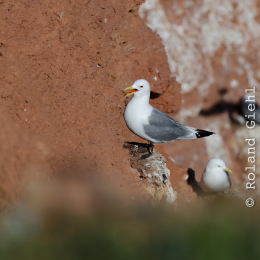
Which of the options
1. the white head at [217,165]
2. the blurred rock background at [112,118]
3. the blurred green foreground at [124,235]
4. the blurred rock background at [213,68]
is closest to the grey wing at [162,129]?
the blurred rock background at [112,118]

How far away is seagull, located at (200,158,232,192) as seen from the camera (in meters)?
6.69

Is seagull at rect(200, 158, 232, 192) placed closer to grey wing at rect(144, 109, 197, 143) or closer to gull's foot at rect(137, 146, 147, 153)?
grey wing at rect(144, 109, 197, 143)

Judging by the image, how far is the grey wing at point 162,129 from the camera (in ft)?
16.6

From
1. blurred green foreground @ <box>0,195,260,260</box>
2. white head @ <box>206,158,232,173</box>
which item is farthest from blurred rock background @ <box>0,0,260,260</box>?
white head @ <box>206,158,232,173</box>

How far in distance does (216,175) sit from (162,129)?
223 centimetres

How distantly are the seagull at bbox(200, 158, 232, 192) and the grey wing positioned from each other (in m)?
1.36

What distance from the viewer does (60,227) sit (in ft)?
8.07

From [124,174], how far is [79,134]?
0.91 meters

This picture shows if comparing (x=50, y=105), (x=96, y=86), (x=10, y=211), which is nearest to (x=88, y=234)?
(x=10, y=211)

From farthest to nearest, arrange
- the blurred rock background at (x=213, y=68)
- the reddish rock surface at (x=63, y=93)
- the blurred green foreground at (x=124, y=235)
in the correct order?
the blurred rock background at (x=213, y=68), the reddish rock surface at (x=63, y=93), the blurred green foreground at (x=124, y=235)

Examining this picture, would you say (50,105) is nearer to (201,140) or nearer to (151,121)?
(151,121)

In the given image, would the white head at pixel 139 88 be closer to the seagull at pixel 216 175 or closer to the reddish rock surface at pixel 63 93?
the reddish rock surface at pixel 63 93

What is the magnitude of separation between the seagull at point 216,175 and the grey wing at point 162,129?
4.47 ft

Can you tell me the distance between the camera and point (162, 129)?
5.23 m
